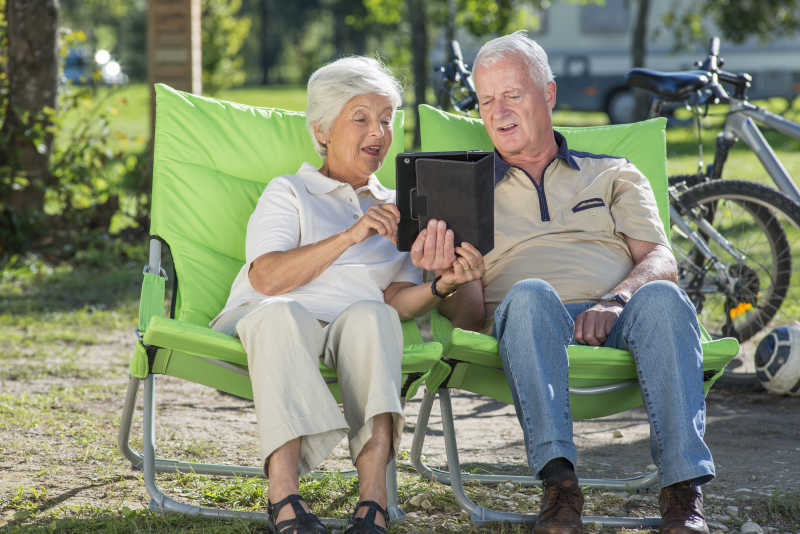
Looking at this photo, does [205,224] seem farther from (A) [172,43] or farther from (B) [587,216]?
(A) [172,43]

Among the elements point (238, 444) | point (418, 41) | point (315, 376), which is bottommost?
point (238, 444)

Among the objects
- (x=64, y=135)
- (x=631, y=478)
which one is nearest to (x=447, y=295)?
(x=631, y=478)

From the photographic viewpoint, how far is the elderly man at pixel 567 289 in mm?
2328

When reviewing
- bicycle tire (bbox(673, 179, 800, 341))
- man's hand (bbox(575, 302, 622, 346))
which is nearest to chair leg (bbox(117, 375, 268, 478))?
man's hand (bbox(575, 302, 622, 346))

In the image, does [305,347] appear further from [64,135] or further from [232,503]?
[64,135]

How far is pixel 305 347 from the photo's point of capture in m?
2.31

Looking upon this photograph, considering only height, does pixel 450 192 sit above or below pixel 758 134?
below

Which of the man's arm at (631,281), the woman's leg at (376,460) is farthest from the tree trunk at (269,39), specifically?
the woman's leg at (376,460)

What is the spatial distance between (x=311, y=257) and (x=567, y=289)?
2.61ft

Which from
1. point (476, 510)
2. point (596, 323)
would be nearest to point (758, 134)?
point (596, 323)

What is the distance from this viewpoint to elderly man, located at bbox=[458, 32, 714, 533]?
2.33m

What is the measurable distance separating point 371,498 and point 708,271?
7.36 feet

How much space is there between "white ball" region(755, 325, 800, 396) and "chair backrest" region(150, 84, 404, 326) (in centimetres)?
170

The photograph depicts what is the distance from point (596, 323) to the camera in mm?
2605
